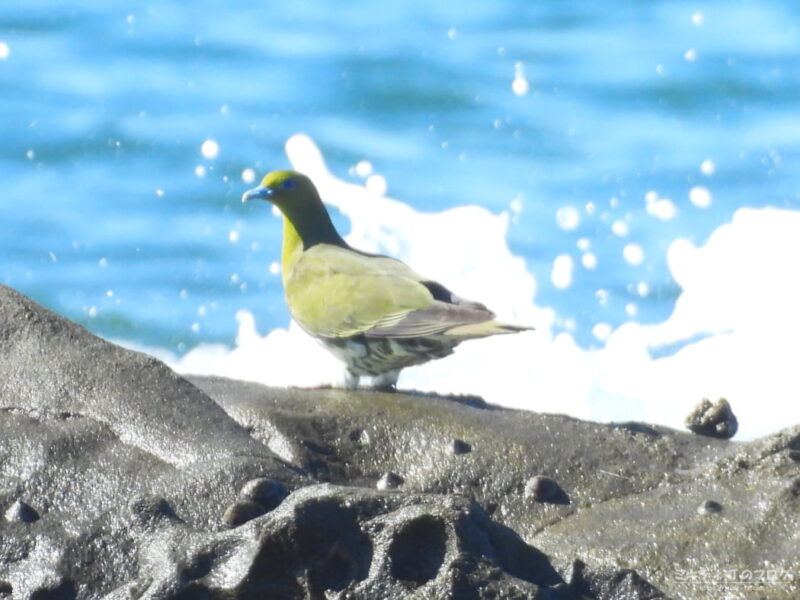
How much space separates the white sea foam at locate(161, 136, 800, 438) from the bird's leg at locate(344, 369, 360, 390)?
2.00 m

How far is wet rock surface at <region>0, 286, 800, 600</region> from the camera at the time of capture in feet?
10.4

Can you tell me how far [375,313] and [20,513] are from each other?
274 cm

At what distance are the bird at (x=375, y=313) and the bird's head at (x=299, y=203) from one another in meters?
0.09

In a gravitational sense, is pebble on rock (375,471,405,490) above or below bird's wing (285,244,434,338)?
below

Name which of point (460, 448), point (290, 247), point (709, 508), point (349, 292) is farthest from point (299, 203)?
point (709, 508)

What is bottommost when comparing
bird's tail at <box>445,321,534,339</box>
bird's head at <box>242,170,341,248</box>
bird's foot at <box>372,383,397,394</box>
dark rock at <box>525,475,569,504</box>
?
dark rock at <box>525,475,569,504</box>

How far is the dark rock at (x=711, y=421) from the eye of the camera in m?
5.04

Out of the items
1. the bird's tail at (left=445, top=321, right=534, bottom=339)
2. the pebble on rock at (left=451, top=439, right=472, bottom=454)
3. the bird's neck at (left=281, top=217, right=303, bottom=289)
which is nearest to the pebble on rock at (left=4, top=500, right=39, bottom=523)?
the pebble on rock at (left=451, top=439, right=472, bottom=454)

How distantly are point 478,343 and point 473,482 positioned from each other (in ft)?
14.8

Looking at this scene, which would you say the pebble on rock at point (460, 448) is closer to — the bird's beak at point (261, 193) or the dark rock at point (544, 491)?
the dark rock at point (544, 491)

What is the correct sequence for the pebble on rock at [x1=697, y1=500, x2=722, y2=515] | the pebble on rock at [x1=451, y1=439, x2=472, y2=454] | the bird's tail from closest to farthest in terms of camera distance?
the pebble on rock at [x1=697, y1=500, x2=722, y2=515] < the pebble on rock at [x1=451, y1=439, x2=472, y2=454] < the bird's tail

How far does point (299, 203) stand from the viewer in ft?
23.4

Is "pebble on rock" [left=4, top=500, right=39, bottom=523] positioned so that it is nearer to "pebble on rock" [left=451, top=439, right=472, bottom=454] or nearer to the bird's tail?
"pebble on rock" [left=451, top=439, right=472, bottom=454]

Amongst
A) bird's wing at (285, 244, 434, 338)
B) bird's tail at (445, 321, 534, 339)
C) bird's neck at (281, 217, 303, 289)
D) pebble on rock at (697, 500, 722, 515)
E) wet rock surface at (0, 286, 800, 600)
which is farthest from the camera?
bird's neck at (281, 217, 303, 289)
